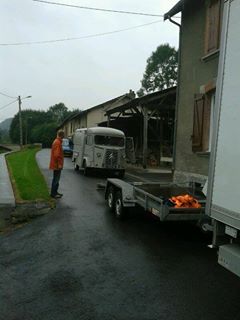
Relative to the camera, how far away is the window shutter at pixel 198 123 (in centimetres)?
1387

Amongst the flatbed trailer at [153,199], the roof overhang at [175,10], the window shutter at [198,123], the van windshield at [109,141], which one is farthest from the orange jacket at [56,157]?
the van windshield at [109,141]

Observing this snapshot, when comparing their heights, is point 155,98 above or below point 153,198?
above

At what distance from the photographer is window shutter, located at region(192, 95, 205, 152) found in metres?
13.9

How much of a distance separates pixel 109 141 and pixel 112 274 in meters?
16.1

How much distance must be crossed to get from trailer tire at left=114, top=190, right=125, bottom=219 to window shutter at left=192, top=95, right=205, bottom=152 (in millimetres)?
4163

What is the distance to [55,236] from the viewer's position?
8.97 meters

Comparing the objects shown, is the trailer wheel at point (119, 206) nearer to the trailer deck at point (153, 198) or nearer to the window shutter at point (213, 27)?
the trailer deck at point (153, 198)

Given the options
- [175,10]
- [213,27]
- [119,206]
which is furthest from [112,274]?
[175,10]

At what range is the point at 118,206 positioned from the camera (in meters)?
10.6

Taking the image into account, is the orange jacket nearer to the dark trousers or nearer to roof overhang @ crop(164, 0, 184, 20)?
the dark trousers

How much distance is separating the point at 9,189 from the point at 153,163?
16.5 metres

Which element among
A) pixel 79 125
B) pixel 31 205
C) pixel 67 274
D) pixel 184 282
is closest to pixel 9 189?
pixel 31 205

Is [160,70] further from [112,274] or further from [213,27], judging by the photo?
[112,274]

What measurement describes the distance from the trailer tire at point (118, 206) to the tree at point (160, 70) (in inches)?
2616
